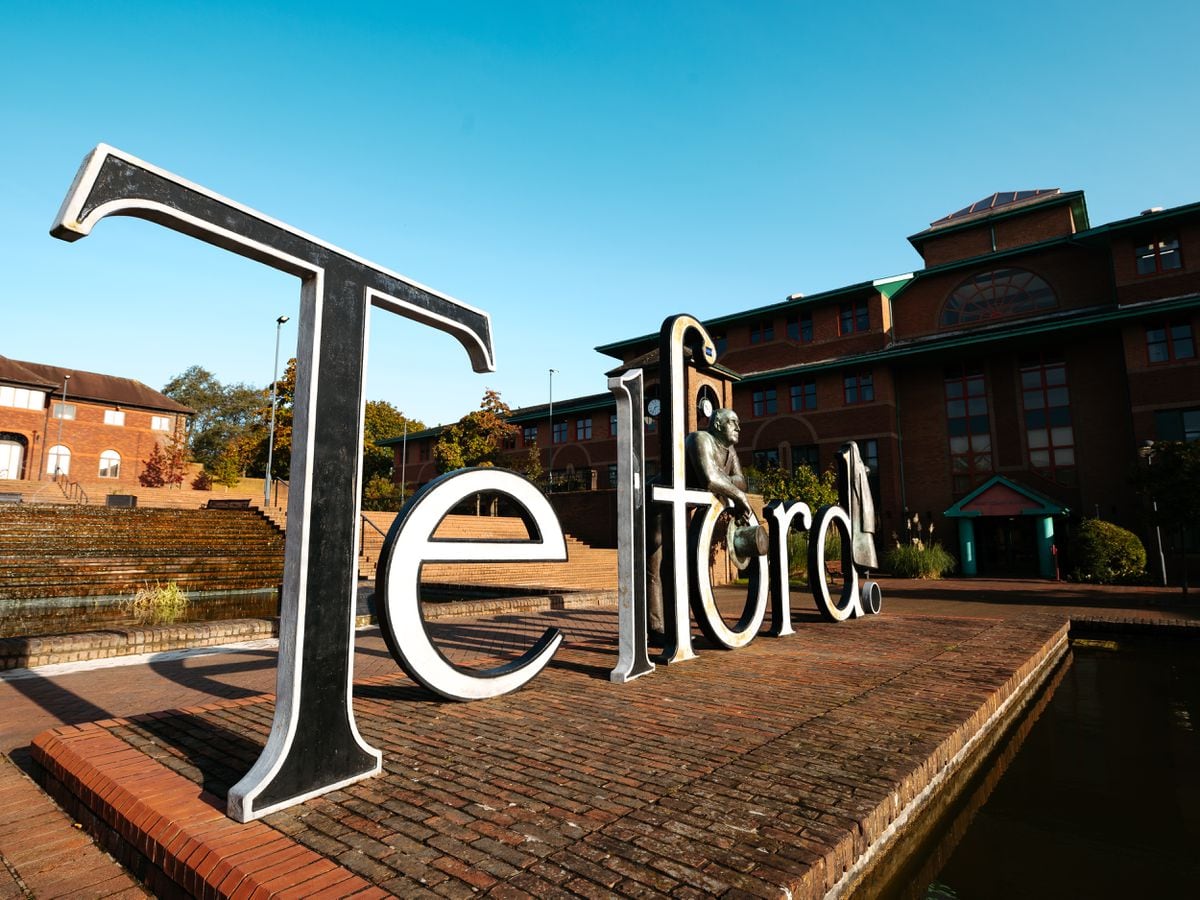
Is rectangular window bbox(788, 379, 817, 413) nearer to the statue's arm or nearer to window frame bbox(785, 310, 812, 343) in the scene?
window frame bbox(785, 310, 812, 343)

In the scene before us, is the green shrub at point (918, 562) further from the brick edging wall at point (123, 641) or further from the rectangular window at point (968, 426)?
the brick edging wall at point (123, 641)

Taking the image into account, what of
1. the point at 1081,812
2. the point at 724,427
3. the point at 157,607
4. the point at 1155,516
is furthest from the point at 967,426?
the point at 157,607

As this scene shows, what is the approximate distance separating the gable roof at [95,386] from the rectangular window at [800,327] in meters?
41.2

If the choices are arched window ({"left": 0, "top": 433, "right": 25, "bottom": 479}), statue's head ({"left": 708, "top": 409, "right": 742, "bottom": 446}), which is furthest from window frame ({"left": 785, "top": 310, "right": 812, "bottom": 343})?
arched window ({"left": 0, "top": 433, "right": 25, "bottom": 479})

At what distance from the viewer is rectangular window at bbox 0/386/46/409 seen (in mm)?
39250

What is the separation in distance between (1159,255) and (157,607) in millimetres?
34482

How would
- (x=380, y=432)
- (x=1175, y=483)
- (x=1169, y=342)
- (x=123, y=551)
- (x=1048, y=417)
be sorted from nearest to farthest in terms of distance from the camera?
(x=123, y=551) < (x=1175, y=483) < (x=1169, y=342) < (x=1048, y=417) < (x=380, y=432)

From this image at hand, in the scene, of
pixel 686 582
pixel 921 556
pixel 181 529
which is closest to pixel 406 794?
pixel 686 582

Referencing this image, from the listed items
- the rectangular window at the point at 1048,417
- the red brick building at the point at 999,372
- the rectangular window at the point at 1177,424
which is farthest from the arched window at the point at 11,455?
the rectangular window at the point at 1177,424

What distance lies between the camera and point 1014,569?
26438 millimetres

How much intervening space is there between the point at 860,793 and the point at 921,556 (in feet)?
76.7

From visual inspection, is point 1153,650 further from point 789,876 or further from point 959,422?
point 959,422

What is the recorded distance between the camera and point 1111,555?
21469mm

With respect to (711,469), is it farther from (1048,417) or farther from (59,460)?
(59,460)
